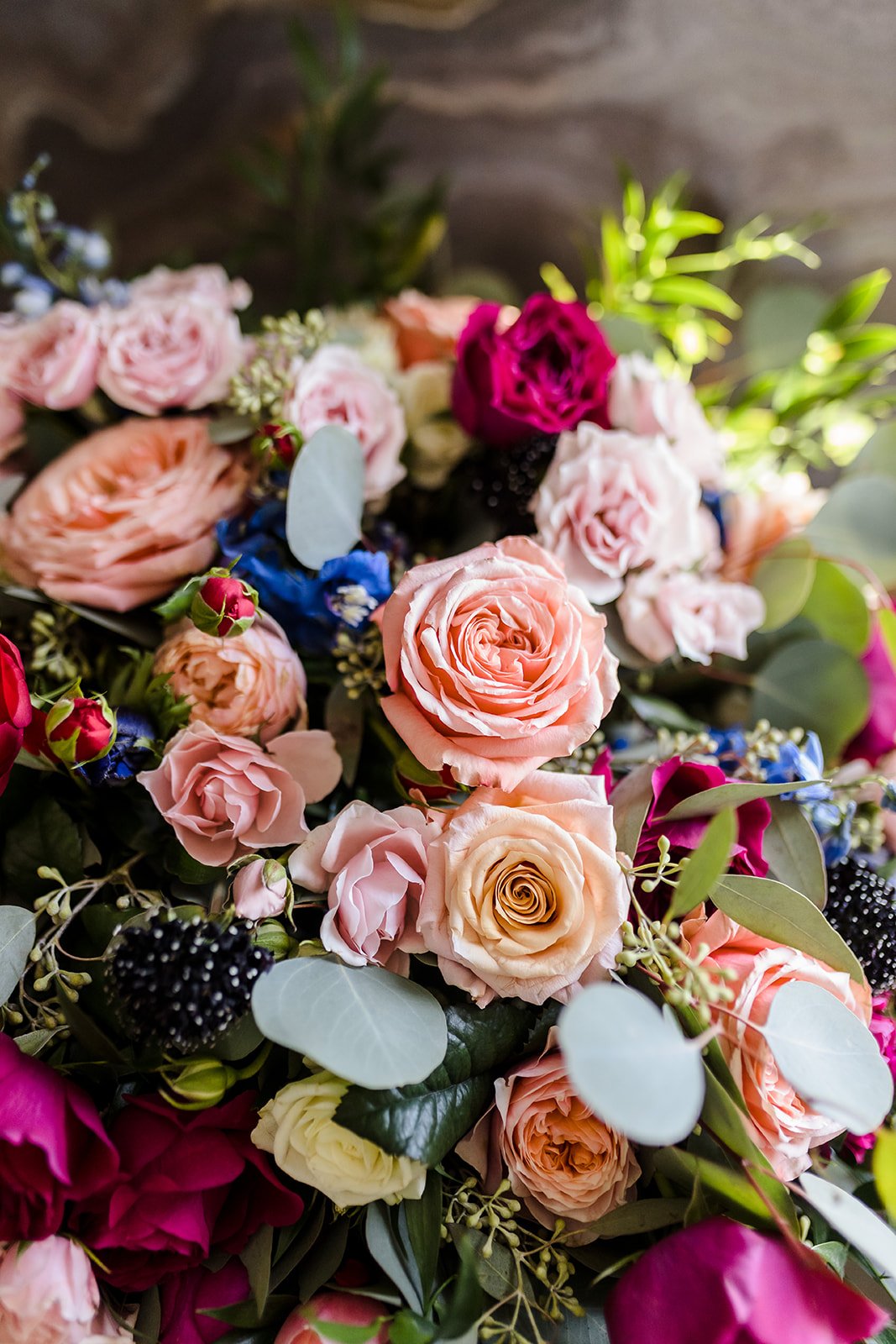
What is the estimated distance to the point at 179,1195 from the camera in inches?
22.9

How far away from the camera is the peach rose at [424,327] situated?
0.97m

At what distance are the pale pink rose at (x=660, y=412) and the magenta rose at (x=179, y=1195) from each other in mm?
643

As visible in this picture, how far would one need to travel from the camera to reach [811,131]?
1090 mm

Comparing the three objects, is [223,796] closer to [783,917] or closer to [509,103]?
[783,917]

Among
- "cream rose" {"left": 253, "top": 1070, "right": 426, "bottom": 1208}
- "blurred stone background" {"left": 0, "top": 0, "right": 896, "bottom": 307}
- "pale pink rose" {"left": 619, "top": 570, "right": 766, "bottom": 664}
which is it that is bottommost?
"cream rose" {"left": 253, "top": 1070, "right": 426, "bottom": 1208}

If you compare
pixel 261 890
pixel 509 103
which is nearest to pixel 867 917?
pixel 261 890

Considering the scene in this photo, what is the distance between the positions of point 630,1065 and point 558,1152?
0.65 ft

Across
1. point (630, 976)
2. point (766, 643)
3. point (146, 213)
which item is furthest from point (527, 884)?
point (146, 213)

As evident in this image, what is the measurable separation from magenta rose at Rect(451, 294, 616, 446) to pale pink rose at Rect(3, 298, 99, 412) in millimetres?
346

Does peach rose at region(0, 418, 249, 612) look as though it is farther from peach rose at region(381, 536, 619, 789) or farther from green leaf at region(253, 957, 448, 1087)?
green leaf at region(253, 957, 448, 1087)

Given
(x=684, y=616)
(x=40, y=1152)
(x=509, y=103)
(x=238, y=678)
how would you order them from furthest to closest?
(x=509, y=103)
(x=684, y=616)
(x=238, y=678)
(x=40, y=1152)

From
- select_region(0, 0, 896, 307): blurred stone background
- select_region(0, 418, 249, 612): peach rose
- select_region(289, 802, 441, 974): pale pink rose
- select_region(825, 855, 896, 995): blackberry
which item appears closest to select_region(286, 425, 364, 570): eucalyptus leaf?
select_region(0, 418, 249, 612): peach rose

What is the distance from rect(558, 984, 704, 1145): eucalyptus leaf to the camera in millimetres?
434

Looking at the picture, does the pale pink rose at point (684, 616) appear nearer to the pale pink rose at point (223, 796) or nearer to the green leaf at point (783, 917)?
the green leaf at point (783, 917)
